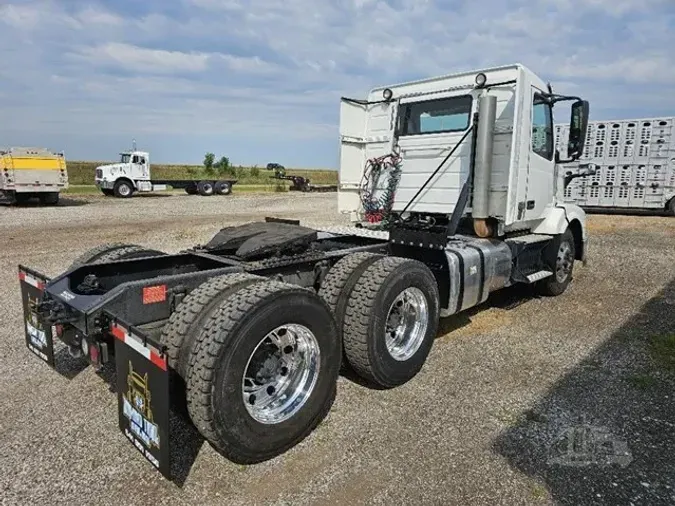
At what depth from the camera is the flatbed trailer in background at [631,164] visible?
16453mm

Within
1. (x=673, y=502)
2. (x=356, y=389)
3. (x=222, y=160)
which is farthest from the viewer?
(x=222, y=160)

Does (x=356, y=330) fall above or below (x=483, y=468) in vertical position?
above

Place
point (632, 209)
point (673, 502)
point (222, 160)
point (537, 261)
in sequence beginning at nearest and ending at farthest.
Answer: point (673, 502), point (537, 261), point (632, 209), point (222, 160)

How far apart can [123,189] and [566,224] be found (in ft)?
84.8

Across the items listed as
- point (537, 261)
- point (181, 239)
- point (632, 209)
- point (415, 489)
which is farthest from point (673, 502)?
point (632, 209)

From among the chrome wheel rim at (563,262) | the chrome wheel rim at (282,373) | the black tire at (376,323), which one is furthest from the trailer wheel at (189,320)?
the chrome wheel rim at (563,262)

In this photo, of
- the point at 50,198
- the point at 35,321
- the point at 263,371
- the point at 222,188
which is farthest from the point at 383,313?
the point at 222,188

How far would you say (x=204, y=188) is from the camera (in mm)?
30656

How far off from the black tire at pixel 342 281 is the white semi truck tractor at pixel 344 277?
2 centimetres

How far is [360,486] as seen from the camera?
277 cm

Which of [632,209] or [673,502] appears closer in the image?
[673,502]

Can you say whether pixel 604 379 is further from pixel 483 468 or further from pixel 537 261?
pixel 537 261

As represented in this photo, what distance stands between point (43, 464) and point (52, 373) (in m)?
1.44

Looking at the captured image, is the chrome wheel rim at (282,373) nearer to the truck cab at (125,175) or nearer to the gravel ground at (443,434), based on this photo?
the gravel ground at (443,434)
